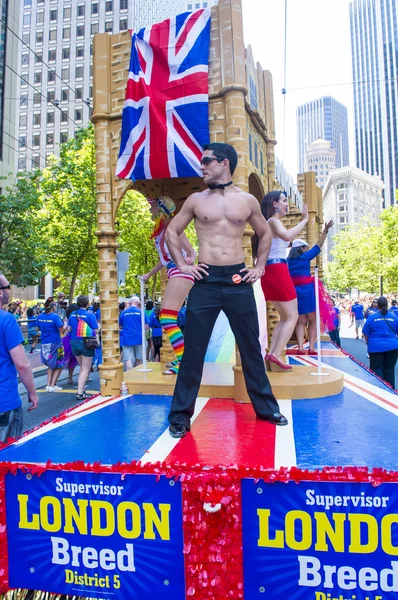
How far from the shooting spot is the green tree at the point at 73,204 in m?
20.5

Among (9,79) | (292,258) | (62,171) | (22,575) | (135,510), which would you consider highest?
(9,79)

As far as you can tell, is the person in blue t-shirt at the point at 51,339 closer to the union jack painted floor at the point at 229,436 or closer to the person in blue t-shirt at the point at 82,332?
the person in blue t-shirt at the point at 82,332

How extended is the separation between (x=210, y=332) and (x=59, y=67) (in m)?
63.3

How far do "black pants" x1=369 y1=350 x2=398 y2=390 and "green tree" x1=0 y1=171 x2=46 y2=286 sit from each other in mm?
15239

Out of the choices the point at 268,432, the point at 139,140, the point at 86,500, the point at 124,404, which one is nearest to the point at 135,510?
the point at 86,500

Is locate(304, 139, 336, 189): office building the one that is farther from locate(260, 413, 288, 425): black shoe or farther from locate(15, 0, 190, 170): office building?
locate(260, 413, 288, 425): black shoe

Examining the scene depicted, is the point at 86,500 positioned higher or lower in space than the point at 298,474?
lower

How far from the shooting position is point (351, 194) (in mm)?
107375

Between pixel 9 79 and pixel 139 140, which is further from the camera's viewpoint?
pixel 9 79

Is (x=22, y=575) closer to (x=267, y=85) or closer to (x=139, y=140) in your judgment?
(x=139, y=140)

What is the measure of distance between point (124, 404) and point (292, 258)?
409 centimetres

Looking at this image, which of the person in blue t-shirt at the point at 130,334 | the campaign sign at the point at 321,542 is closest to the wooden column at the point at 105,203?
the campaign sign at the point at 321,542

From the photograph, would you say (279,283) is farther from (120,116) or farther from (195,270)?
(120,116)

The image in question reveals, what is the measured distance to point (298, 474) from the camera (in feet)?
6.67
